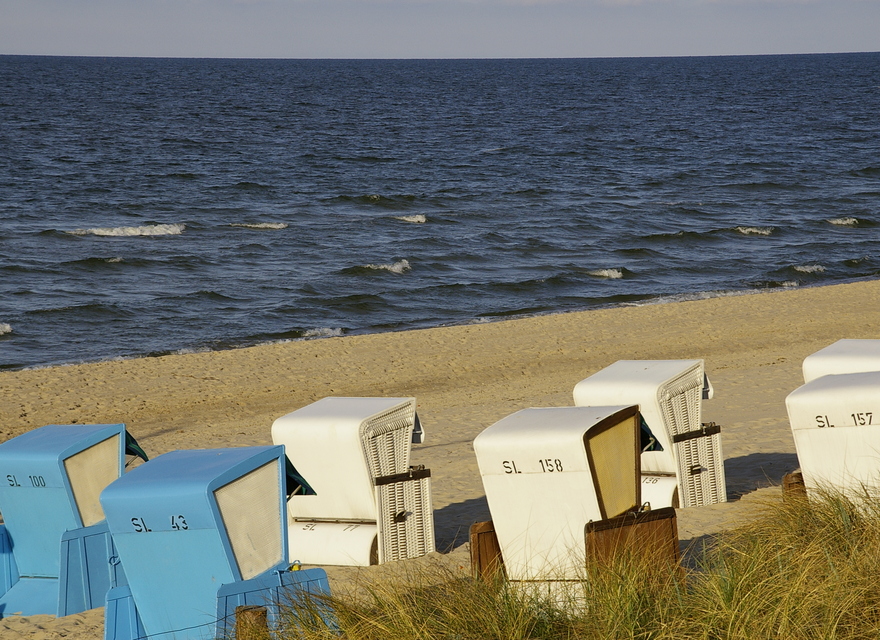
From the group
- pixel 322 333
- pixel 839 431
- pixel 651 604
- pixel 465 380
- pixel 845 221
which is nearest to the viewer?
pixel 651 604

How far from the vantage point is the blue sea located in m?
17.3

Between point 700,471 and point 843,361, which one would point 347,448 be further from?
point 843,361

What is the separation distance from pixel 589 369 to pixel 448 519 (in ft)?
19.6

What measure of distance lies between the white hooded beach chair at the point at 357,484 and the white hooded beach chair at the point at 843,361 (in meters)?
2.57

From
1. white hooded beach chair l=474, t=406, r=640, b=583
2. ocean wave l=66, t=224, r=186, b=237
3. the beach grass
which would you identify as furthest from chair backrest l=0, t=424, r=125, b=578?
ocean wave l=66, t=224, r=186, b=237

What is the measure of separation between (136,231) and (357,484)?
66.1 ft

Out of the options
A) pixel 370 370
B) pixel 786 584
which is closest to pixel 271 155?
pixel 370 370

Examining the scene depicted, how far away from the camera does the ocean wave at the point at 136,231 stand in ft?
78.3

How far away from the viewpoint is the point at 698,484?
21.4 ft

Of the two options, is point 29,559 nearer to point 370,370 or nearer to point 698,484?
point 698,484

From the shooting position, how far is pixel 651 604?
3734mm

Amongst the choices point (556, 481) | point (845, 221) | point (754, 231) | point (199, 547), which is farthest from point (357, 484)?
point (845, 221)

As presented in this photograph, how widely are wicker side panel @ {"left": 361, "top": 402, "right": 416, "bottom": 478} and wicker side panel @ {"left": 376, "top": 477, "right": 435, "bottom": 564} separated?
11 centimetres

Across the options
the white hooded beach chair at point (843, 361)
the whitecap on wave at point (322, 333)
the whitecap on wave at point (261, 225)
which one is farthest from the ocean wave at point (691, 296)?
the white hooded beach chair at point (843, 361)
